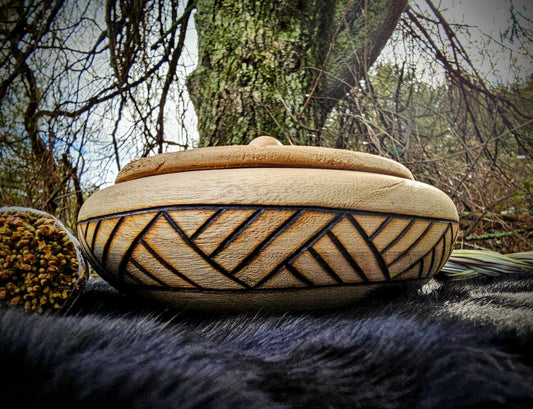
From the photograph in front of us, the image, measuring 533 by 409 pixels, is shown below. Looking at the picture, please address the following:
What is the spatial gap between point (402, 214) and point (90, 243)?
38 centimetres

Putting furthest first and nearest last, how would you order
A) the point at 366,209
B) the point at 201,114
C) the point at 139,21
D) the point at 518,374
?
1. the point at 139,21
2. the point at 201,114
3. the point at 366,209
4. the point at 518,374

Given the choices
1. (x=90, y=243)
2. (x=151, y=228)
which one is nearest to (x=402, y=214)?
(x=151, y=228)

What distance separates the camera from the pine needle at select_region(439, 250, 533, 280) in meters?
0.75

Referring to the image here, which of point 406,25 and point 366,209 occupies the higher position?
point 406,25

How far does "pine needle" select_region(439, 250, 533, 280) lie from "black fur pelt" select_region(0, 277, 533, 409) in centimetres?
42

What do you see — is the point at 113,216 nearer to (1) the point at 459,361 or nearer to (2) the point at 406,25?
(1) the point at 459,361

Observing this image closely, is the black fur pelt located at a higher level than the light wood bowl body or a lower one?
lower

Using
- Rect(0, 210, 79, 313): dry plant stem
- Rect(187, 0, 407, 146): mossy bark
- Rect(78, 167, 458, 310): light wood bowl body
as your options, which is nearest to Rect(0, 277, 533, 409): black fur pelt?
Rect(78, 167, 458, 310): light wood bowl body

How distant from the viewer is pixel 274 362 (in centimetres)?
28

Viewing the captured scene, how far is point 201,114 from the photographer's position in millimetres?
930

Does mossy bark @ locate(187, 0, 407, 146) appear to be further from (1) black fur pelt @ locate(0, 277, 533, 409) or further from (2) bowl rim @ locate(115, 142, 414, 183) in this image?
(1) black fur pelt @ locate(0, 277, 533, 409)

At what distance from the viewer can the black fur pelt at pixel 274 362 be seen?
20 centimetres

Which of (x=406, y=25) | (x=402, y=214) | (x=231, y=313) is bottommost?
(x=231, y=313)

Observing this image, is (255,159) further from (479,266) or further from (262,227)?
(479,266)
